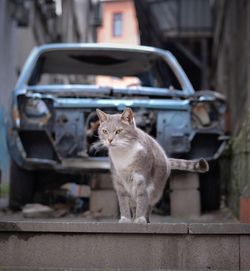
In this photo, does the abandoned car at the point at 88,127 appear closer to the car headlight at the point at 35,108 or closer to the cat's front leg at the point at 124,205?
the car headlight at the point at 35,108

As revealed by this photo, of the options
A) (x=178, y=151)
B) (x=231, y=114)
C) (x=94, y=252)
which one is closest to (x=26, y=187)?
(x=178, y=151)

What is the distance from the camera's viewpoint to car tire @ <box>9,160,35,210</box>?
19.7ft

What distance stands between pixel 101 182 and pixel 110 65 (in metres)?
2.29

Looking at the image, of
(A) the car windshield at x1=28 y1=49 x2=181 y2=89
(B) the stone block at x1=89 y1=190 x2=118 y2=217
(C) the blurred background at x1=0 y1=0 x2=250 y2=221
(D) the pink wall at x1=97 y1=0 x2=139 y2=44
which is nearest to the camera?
(B) the stone block at x1=89 y1=190 x2=118 y2=217

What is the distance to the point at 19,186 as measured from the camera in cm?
609

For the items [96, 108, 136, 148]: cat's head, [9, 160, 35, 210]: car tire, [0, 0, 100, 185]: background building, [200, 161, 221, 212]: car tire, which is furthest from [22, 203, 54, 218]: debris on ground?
[0, 0, 100, 185]: background building

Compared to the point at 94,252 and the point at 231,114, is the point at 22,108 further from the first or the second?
the point at 231,114

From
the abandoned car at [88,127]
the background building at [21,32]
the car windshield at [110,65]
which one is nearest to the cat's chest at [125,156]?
the abandoned car at [88,127]

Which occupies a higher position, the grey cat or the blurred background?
the blurred background

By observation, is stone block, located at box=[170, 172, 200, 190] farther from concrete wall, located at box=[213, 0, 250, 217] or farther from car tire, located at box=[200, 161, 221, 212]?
concrete wall, located at box=[213, 0, 250, 217]

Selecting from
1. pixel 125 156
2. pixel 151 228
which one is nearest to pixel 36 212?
pixel 125 156

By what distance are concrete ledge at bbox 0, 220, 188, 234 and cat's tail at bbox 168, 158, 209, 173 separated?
1.00 metres

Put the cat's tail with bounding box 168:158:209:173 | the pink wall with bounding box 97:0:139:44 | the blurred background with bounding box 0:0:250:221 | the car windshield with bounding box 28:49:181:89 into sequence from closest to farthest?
the cat's tail with bounding box 168:158:209:173
the blurred background with bounding box 0:0:250:221
the car windshield with bounding box 28:49:181:89
the pink wall with bounding box 97:0:139:44

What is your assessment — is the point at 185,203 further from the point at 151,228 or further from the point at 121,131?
the point at 151,228
